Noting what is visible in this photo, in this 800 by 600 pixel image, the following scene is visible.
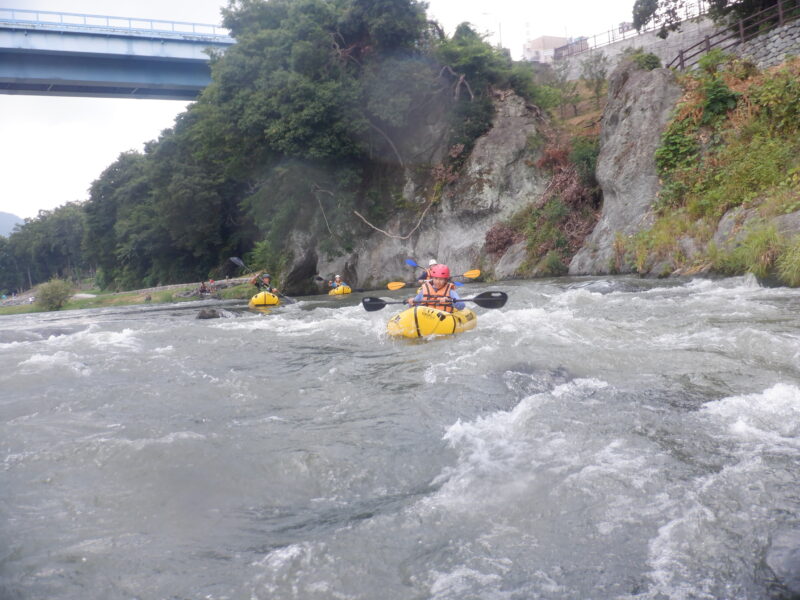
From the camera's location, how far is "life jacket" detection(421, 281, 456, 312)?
27.7 ft

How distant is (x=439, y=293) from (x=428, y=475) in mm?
5289

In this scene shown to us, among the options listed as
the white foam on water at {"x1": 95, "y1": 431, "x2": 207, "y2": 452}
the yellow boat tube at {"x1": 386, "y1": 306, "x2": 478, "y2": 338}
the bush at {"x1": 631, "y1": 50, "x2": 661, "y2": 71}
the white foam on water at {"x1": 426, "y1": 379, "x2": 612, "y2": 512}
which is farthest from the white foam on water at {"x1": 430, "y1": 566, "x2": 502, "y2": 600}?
the bush at {"x1": 631, "y1": 50, "x2": 661, "y2": 71}

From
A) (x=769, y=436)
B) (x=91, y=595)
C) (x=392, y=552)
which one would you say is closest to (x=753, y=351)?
(x=769, y=436)

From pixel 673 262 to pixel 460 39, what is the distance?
13.8m

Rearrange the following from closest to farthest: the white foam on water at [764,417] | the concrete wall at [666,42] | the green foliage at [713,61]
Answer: the white foam on water at [764,417]
the green foliage at [713,61]
the concrete wall at [666,42]

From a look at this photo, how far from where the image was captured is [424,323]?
784cm

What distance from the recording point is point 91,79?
23.8 m

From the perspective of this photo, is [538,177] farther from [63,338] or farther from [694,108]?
[63,338]

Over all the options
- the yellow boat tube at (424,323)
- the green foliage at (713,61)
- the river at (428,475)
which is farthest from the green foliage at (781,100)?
the yellow boat tube at (424,323)

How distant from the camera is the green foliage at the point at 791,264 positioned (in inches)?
334

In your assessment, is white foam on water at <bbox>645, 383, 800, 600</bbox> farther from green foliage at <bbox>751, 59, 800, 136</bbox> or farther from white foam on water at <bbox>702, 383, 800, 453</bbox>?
green foliage at <bbox>751, 59, 800, 136</bbox>

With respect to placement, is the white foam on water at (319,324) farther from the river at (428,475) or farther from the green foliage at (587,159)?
the green foliage at (587,159)

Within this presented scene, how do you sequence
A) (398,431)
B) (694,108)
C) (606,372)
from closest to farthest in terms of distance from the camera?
(398,431)
(606,372)
(694,108)

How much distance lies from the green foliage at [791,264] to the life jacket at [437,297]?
477 cm
